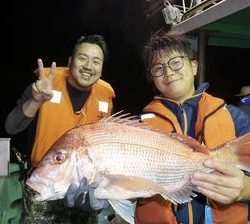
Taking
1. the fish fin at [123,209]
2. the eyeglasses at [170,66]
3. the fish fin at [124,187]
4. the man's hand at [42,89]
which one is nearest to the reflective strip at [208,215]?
the fish fin at [124,187]

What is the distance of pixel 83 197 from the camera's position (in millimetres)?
2230

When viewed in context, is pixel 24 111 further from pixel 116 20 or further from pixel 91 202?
pixel 116 20

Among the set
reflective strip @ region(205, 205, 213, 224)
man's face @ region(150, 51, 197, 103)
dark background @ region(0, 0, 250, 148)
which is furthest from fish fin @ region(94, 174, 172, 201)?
dark background @ region(0, 0, 250, 148)

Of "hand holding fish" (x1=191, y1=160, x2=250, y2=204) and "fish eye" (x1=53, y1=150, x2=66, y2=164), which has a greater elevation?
"fish eye" (x1=53, y1=150, x2=66, y2=164)

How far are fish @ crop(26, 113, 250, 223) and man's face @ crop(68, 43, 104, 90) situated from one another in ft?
3.48

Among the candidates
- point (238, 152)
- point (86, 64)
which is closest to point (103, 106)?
point (86, 64)

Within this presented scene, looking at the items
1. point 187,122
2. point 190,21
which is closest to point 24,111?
point 187,122

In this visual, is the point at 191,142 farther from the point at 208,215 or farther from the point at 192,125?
the point at 208,215

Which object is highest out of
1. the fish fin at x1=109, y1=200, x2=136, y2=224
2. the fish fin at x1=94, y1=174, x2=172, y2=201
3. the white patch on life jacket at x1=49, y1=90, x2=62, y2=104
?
the white patch on life jacket at x1=49, y1=90, x2=62, y2=104

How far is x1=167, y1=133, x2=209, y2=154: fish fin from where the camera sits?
226cm

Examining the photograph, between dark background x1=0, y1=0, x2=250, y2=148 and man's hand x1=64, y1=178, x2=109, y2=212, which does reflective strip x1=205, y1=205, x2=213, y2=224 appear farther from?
dark background x1=0, y1=0, x2=250, y2=148

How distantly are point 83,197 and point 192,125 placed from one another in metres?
0.95

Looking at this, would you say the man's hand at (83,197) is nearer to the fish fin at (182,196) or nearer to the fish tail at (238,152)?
the fish fin at (182,196)

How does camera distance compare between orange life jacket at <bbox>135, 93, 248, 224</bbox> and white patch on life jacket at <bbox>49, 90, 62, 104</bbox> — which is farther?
white patch on life jacket at <bbox>49, 90, 62, 104</bbox>
